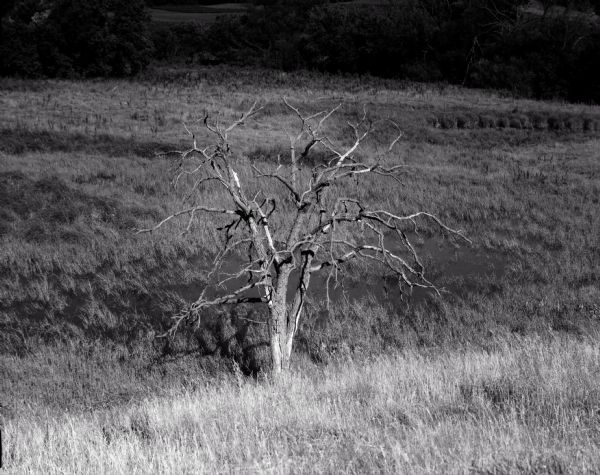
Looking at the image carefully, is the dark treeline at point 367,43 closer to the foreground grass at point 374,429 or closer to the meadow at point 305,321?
the meadow at point 305,321

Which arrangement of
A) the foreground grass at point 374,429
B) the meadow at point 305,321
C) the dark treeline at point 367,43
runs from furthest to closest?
the dark treeline at point 367,43 < the meadow at point 305,321 < the foreground grass at point 374,429

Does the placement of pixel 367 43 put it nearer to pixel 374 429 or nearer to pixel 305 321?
pixel 305 321

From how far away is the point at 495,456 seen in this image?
4938mm

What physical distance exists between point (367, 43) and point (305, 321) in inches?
2204

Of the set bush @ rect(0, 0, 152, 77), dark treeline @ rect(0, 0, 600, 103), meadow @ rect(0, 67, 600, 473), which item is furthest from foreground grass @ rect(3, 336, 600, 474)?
bush @ rect(0, 0, 152, 77)

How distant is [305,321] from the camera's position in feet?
48.3

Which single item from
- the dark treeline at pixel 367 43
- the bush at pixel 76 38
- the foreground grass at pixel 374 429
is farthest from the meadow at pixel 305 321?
the dark treeline at pixel 367 43

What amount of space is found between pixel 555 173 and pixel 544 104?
20.0m

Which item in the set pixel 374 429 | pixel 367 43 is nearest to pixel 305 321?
pixel 374 429

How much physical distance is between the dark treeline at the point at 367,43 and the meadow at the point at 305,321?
1655cm

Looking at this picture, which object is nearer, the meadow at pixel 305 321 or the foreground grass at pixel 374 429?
the foreground grass at pixel 374 429

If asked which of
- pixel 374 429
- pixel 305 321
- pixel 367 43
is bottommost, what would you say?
pixel 305 321

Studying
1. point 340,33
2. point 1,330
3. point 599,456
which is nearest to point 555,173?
point 1,330

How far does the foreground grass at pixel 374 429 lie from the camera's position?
5090 millimetres
